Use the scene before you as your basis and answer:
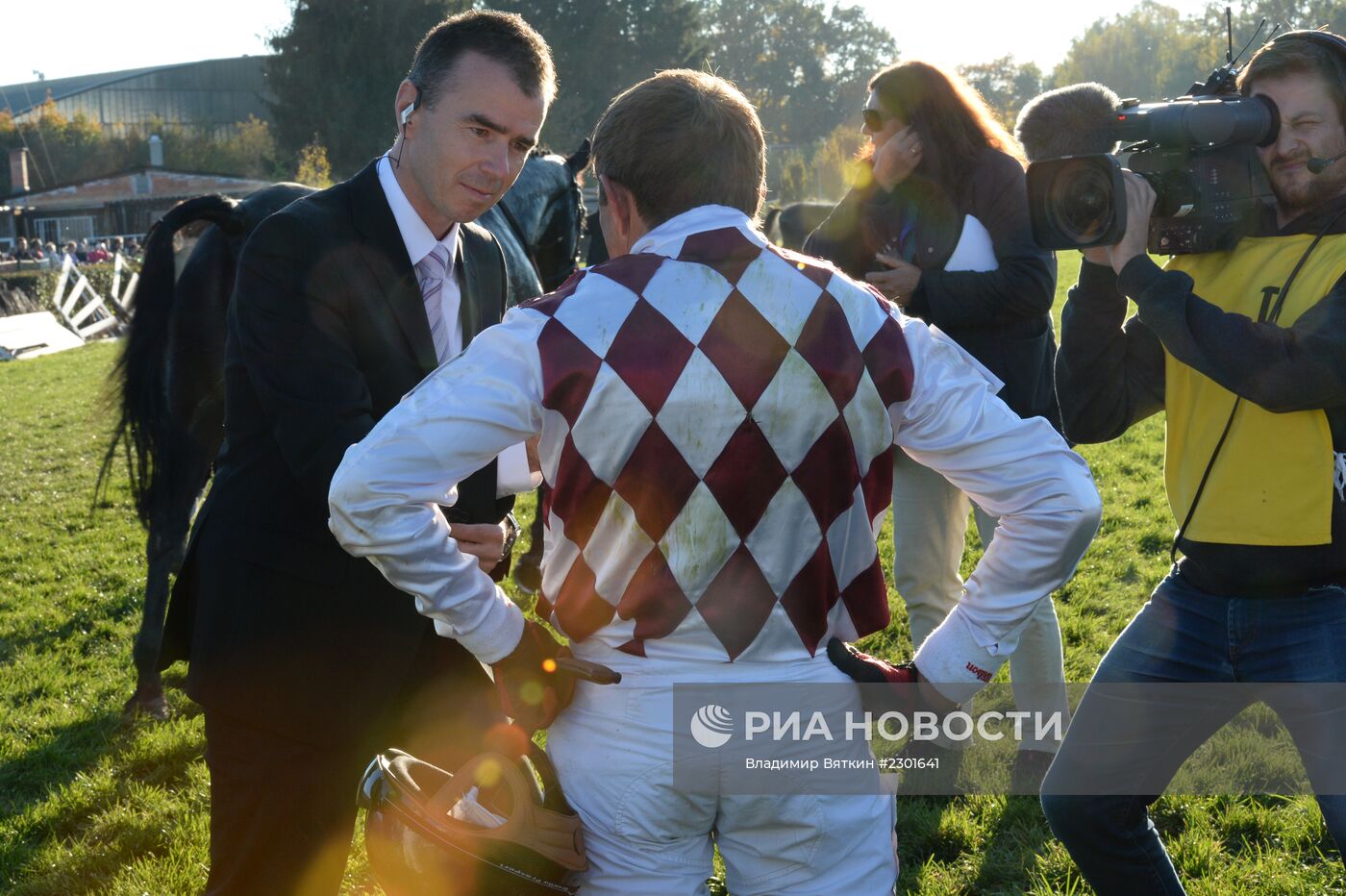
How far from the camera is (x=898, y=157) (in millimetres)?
3562

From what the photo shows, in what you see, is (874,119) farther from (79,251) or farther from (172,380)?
(79,251)

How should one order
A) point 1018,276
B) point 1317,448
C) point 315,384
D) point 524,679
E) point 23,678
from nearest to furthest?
point 524,679 < point 1317,448 < point 315,384 < point 1018,276 < point 23,678

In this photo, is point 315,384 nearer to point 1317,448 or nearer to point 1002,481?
point 1002,481

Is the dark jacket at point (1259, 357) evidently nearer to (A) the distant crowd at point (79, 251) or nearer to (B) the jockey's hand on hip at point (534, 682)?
(B) the jockey's hand on hip at point (534, 682)

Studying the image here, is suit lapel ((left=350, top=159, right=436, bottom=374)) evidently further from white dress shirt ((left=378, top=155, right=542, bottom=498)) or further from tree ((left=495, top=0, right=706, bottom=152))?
tree ((left=495, top=0, right=706, bottom=152))

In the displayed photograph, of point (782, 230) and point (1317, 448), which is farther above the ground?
point (1317, 448)

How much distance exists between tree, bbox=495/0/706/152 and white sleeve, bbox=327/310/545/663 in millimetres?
52902

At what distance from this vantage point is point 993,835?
132 inches

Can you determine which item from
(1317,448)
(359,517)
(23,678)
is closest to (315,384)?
(359,517)

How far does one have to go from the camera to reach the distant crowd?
37.8 metres

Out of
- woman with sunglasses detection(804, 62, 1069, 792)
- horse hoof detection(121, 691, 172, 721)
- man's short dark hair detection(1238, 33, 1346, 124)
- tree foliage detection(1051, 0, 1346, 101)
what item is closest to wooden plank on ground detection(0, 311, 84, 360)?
horse hoof detection(121, 691, 172, 721)

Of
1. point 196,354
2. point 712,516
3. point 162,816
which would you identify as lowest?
point 162,816

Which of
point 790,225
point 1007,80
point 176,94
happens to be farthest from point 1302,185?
point 1007,80

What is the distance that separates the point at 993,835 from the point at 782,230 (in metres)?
11.7
